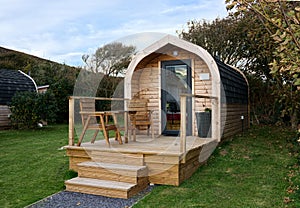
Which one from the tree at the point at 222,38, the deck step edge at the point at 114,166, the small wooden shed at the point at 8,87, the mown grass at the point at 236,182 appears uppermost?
the tree at the point at 222,38

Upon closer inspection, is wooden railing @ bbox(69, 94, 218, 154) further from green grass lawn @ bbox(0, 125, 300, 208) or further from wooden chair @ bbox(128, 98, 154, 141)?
green grass lawn @ bbox(0, 125, 300, 208)

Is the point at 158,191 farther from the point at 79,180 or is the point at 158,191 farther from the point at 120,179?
the point at 79,180

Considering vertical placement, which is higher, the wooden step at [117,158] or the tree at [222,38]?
the tree at [222,38]

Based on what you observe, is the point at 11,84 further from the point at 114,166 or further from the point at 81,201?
the point at 81,201

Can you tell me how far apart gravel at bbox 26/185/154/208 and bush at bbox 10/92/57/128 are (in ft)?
25.1

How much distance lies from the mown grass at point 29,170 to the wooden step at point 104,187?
0.33 meters

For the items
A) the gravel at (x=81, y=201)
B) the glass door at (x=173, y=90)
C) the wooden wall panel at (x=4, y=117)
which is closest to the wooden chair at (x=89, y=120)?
the gravel at (x=81, y=201)

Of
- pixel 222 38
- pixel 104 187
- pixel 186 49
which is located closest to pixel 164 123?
pixel 186 49

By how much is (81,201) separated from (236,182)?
2.43m

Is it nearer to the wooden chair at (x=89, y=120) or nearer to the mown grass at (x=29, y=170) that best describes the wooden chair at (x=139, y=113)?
the wooden chair at (x=89, y=120)

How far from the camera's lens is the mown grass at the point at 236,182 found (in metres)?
3.86

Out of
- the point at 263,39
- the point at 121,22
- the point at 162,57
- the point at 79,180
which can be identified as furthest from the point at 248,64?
the point at 79,180

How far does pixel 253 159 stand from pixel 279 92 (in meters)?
2.18

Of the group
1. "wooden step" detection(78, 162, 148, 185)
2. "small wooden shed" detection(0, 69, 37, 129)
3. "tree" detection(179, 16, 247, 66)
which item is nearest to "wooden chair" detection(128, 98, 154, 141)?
"wooden step" detection(78, 162, 148, 185)
